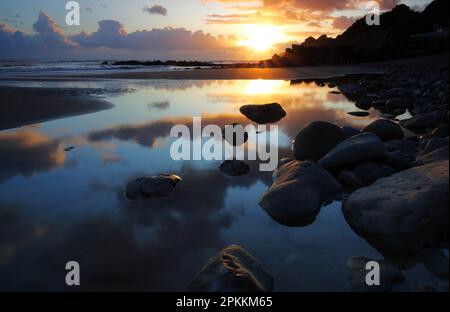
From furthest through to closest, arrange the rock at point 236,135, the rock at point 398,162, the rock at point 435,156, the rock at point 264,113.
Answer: the rock at point 264,113, the rock at point 236,135, the rock at point 398,162, the rock at point 435,156

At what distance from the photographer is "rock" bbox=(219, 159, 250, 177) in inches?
237

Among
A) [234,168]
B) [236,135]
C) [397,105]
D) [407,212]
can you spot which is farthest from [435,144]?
[397,105]

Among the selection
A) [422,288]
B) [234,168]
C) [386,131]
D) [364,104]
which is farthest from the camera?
[364,104]

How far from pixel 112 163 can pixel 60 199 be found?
5.27 ft

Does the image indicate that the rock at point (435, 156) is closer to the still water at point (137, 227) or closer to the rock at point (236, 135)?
the still water at point (137, 227)

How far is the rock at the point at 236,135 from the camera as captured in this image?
8.10m

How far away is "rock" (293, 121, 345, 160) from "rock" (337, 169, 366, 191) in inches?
46.0

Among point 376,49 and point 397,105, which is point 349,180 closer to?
point 397,105

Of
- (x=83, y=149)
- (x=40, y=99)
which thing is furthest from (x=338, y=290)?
(x=40, y=99)

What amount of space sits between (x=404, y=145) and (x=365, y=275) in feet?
14.4

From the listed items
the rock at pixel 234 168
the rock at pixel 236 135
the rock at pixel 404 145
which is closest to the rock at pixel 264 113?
the rock at pixel 236 135

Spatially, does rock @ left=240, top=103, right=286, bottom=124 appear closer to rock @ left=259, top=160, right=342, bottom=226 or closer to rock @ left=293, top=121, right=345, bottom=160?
rock @ left=293, top=121, right=345, bottom=160

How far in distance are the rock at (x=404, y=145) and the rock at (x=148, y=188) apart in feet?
13.7

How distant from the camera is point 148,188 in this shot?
5.12m
